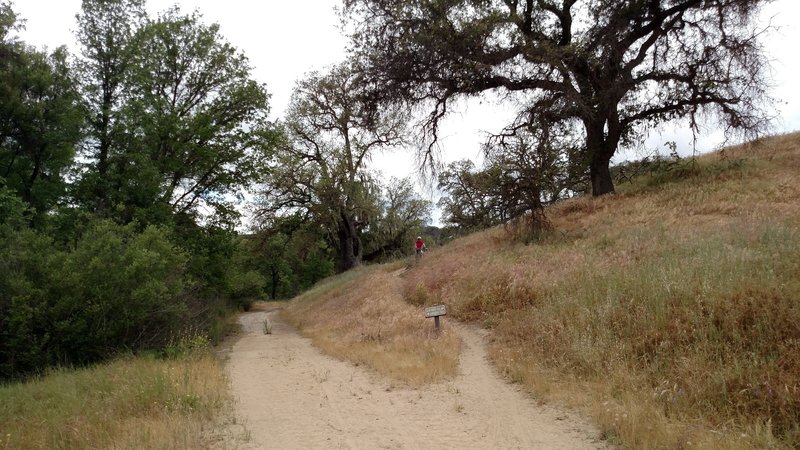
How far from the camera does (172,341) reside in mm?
12711

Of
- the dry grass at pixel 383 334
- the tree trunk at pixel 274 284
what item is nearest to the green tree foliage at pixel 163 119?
the dry grass at pixel 383 334

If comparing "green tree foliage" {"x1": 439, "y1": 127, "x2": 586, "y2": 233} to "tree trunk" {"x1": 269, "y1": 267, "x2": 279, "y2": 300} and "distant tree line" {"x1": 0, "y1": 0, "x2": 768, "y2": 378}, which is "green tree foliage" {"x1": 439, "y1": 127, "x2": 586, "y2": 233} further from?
"tree trunk" {"x1": 269, "y1": 267, "x2": 279, "y2": 300}

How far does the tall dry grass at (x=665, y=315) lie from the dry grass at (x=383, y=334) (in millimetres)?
1099

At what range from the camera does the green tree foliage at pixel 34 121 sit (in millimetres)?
17453

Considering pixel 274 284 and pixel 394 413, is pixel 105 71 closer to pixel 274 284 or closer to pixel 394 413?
pixel 394 413

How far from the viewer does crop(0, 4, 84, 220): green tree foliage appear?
57.3ft

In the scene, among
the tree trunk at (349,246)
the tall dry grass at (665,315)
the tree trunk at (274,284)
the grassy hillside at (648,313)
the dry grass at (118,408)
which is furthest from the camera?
the tree trunk at (274,284)

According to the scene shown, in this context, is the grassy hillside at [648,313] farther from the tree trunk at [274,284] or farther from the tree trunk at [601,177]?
the tree trunk at [274,284]

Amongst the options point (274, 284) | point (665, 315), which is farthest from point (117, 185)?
point (274, 284)

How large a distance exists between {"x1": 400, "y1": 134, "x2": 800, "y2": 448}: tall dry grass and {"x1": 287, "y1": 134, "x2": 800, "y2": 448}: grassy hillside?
0.08 feet

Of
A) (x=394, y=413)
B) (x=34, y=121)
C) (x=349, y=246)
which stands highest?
(x=34, y=121)

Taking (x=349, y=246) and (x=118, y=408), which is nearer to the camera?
(x=118, y=408)

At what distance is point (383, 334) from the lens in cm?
1213

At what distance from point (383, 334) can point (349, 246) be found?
21.2 meters
